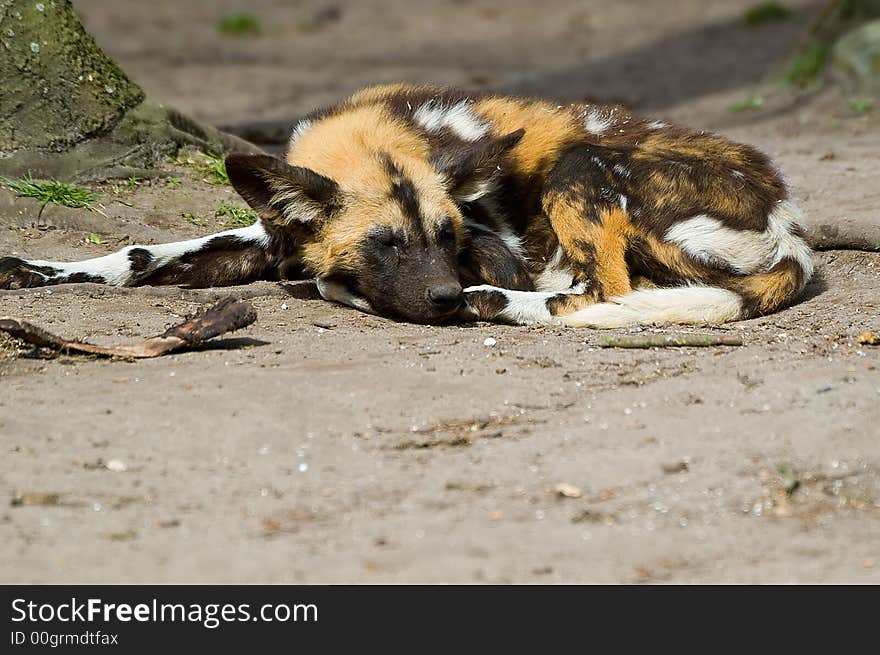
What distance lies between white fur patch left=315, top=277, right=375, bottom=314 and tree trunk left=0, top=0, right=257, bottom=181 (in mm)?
1287

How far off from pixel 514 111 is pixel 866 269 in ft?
5.12

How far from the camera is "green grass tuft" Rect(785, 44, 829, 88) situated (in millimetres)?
8422

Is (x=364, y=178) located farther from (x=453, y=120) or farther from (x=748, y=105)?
(x=748, y=105)

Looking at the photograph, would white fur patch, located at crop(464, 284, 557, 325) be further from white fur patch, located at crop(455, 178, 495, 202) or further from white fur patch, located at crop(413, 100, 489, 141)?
white fur patch, located at crop(413, 100, 489, 141)

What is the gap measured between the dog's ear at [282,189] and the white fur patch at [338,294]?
0.23 metres

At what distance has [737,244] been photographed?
14.1 feet

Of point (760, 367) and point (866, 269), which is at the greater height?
point (866, 269)

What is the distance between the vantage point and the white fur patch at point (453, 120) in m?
4.64

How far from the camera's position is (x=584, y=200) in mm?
4449

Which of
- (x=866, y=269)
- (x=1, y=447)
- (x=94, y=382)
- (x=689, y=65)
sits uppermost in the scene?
(x=689, y=65)

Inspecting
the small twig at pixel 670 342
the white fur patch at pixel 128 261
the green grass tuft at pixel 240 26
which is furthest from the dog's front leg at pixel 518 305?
the green grass tuft at pixel 240 26
